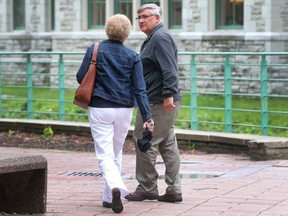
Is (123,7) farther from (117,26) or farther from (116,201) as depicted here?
(116,201)

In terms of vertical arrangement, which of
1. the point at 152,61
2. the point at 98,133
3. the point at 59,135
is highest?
the point at 152,61

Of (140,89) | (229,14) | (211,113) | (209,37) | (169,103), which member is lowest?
(211,113)

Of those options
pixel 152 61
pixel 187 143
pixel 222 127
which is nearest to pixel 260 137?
pixel 187 143

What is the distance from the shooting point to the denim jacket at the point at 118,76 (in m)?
6.73

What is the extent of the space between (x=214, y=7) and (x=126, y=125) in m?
15.4

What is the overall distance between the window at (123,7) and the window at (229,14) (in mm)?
3179

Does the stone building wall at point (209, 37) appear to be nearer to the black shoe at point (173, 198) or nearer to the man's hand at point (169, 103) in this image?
the black shoe at point (173, 198)

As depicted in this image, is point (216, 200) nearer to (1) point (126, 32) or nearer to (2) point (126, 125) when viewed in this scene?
(2) point (126, 125)

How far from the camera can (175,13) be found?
22.9 meters

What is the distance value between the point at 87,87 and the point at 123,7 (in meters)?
17.6

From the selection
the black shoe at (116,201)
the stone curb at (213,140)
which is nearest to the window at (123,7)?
the stone curb at (213,140)

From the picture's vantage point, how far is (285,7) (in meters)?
20.5

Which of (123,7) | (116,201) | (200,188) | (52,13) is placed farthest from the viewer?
(52,13)

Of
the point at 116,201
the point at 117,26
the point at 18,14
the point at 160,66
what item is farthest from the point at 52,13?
the point at 116,201
